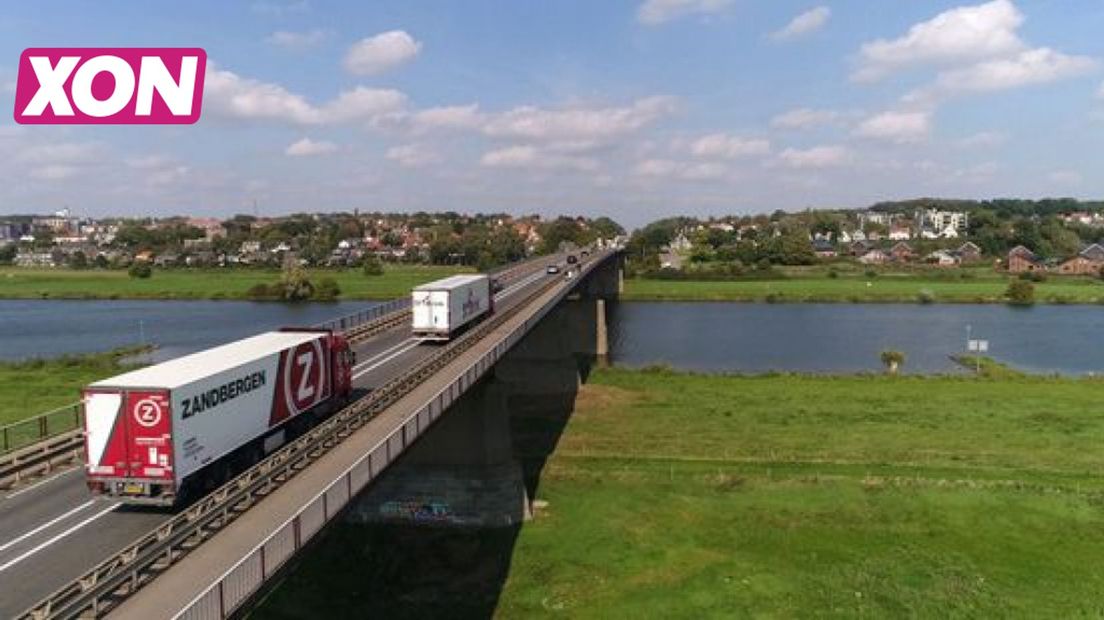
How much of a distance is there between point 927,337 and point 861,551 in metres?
76.3

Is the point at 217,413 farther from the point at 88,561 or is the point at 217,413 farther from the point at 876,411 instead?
the point at 876,411

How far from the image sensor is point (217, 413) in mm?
21172

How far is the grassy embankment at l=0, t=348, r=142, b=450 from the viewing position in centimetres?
5544

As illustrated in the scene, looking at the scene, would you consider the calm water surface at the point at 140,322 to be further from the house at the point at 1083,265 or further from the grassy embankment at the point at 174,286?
the house at the point at 1083,265

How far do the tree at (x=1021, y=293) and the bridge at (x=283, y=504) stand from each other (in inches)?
4737

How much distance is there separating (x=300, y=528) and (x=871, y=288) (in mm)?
154545

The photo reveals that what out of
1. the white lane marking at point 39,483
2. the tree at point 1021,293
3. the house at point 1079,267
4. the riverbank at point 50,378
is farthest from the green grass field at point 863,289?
the white lane marking at point 39,483

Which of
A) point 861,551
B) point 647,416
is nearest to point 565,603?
point 861,551

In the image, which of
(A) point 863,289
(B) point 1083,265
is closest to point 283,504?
(A) point 863,289

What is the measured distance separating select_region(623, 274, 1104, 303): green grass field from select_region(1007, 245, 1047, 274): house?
19.2 meters

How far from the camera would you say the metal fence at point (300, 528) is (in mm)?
13477

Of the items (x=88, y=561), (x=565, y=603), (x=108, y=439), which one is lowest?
(x=565, y=603)

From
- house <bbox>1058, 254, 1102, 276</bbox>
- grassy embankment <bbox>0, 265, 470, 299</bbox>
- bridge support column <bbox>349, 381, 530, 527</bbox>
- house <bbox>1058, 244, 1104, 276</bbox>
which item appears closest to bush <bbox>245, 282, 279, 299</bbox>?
grassy embankment <bbox>0, 265, 470, 299</bbox>

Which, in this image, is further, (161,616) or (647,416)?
(647,416)
